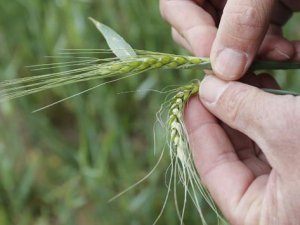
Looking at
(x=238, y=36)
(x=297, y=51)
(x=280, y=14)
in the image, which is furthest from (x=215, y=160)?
(x=280, y=14)

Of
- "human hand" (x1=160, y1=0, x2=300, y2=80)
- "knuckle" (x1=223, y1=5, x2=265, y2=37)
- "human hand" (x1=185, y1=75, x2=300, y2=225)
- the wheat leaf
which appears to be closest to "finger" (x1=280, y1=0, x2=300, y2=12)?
"human hand" (x1=160, y1=0, x2=300, y2=80)

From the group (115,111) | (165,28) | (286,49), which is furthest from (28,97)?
(286,49)

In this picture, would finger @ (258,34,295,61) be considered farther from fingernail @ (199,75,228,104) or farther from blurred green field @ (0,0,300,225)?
blurred green field @ (0,0,300,225)

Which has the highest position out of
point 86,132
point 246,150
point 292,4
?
point 292,4

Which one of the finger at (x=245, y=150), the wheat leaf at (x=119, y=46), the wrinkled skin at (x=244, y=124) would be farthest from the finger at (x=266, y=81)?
the wheat leaf at (x=119, y=46)

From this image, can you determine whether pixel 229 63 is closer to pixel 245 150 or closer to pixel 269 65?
pixel 269 65

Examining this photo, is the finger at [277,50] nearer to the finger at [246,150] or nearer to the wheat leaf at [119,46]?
the finger at [246,150]
